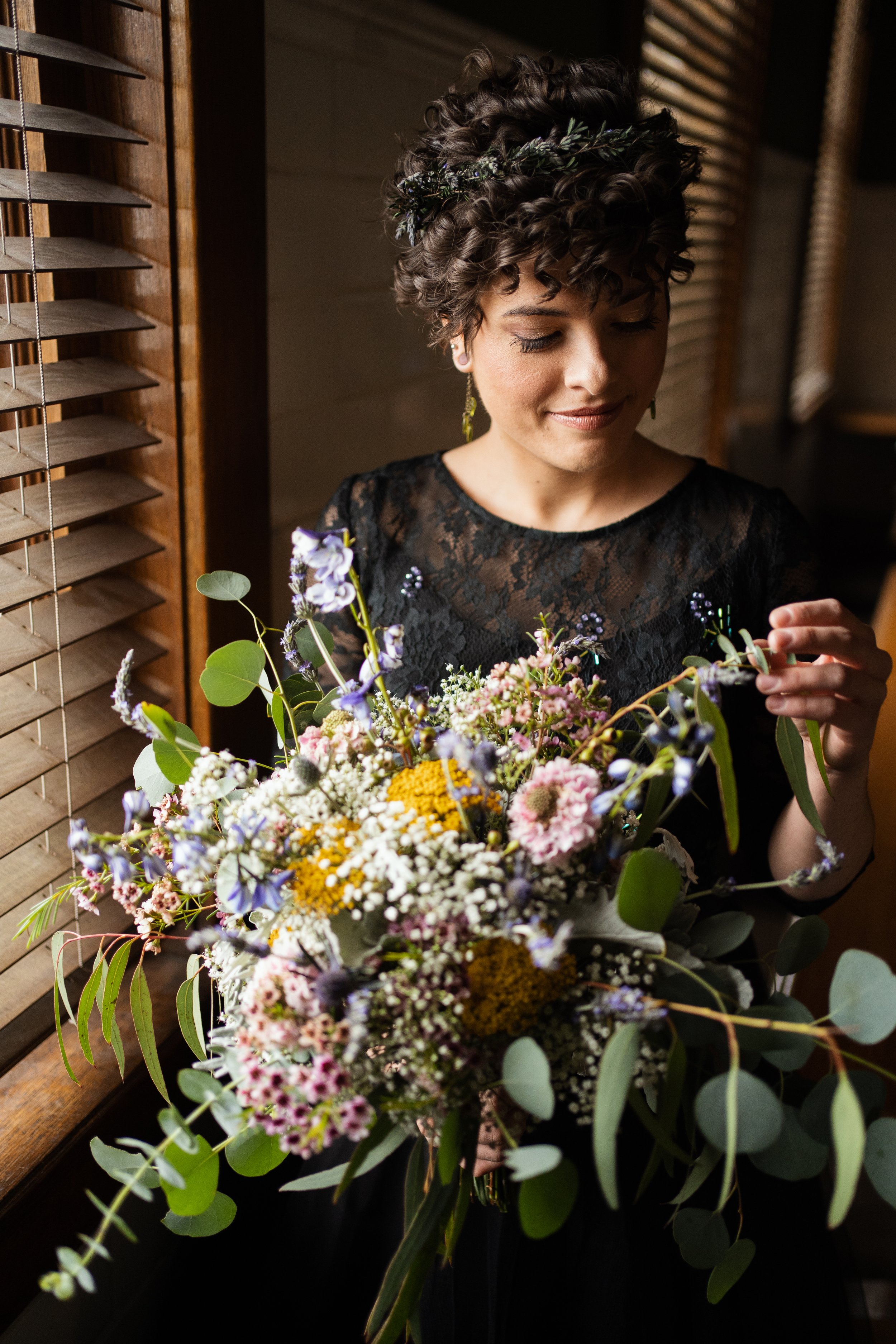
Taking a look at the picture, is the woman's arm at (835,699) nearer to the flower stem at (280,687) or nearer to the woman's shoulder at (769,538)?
the woman's shoulder at (769,538)

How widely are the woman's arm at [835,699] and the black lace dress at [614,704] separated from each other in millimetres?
153

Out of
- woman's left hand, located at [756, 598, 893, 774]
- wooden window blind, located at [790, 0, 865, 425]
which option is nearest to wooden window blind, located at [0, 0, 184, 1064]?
woman's left hand, located at [756, 598, 893, 774]

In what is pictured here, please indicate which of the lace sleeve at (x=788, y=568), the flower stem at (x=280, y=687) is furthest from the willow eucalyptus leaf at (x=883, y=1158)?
the lace sleeve at (x=788, y=568)

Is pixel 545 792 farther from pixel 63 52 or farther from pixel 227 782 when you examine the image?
pixel 63 52

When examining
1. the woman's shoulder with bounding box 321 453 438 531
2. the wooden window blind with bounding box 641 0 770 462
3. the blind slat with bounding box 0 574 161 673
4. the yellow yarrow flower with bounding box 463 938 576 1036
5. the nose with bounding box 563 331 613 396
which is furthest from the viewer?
the wooden window blind with bounding box 641 0 770 462

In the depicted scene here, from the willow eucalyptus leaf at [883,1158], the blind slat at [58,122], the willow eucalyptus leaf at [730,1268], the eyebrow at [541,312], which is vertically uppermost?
the blind slat at [58,122]

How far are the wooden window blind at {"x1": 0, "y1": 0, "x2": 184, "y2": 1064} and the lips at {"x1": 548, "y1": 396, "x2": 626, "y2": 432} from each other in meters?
0.46

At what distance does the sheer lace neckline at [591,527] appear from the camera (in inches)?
53.2

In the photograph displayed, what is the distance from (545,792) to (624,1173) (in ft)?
2.03

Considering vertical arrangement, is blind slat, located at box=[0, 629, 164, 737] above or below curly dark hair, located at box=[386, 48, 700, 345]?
below

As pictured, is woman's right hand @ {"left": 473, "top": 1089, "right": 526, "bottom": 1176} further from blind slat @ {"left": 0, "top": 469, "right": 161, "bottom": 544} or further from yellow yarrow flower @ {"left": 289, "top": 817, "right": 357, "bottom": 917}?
blind slat @ {"left": 0, "top": 469, "right": 161, "bottom": 544}

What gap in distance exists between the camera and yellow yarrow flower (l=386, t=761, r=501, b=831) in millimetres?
679

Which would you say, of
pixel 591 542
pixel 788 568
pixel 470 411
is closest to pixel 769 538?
pixel 788 568

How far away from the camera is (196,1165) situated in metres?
0.70
